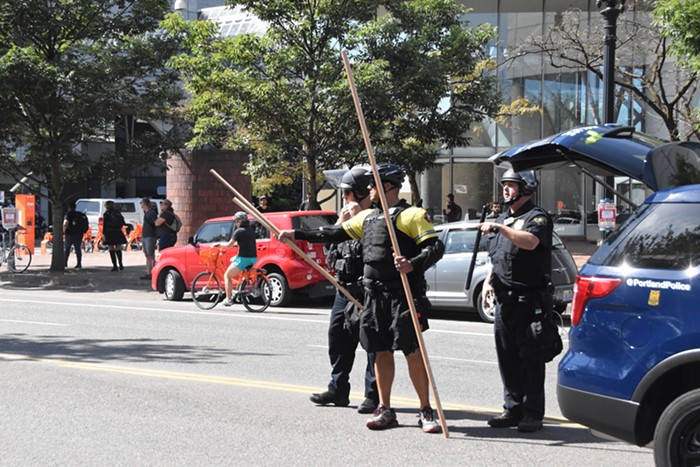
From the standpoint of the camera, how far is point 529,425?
21.0 feet

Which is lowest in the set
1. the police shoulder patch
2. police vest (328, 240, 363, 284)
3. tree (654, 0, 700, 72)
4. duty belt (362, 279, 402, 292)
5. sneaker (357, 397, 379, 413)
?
sneaker (357, 397, 379, 413)

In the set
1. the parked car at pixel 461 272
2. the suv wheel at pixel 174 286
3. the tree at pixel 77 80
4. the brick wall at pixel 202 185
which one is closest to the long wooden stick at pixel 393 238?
the parked car at pixel 461 272

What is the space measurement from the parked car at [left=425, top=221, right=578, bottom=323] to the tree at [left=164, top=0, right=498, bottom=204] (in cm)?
474

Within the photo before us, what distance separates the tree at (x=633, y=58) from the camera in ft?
70.0

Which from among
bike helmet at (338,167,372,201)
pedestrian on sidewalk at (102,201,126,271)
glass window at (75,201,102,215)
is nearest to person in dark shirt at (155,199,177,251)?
pedestrian on sidewalk at (102,201,126,271)

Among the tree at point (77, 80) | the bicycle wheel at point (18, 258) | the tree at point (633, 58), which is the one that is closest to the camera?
the tree at point (77, 80)

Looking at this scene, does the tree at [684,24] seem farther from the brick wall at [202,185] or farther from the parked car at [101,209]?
the parked car at [101,209]

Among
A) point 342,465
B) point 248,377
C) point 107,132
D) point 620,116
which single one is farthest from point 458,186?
point 342,465

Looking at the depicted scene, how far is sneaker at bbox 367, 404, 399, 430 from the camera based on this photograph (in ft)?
21.3

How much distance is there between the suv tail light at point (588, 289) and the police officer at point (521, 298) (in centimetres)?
120

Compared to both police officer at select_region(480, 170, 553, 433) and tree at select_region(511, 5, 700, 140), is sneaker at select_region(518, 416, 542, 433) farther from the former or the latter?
tree at select_region(511, 5, 700, 140)

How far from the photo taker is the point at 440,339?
37.9 feet

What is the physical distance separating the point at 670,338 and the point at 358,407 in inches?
129

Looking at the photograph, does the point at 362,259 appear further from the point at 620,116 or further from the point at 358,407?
the point at 620,116
